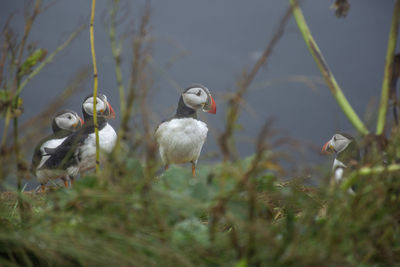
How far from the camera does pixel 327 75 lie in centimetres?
96

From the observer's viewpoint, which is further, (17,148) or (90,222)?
(17,148)

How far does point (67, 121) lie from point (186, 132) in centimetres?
110

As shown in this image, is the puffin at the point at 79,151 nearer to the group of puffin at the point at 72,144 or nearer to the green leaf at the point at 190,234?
the group of puffin at the point at 72,144

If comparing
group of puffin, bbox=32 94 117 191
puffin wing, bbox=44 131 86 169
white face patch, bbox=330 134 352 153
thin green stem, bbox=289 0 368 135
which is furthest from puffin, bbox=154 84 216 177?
thin green stem, bbox=289 0 368 135

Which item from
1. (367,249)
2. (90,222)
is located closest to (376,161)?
(367,249)

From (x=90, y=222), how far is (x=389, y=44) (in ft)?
2.51

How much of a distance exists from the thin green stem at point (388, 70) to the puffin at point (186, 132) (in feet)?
7.13

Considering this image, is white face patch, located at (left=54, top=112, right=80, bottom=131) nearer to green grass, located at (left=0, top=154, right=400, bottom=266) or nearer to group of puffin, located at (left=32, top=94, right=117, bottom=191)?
group of puffin, located at (left=32, top=94, right=117, bottom=191)

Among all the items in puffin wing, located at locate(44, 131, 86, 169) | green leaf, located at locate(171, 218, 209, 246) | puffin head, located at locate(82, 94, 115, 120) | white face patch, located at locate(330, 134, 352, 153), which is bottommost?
green leaf, located at locate(171, 218, 209, 246)

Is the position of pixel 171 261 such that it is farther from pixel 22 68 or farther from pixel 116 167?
pixel 22 68

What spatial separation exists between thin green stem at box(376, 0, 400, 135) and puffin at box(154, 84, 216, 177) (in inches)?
85.5

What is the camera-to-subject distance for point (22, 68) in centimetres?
96

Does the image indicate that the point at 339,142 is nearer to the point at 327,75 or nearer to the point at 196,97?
the point at 196,97

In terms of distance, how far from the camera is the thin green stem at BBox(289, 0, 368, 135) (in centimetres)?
94
